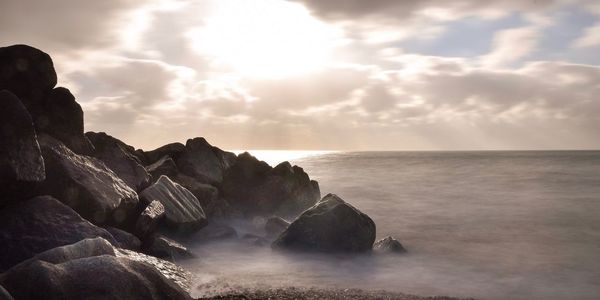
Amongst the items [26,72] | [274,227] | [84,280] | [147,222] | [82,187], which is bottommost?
[274,227]

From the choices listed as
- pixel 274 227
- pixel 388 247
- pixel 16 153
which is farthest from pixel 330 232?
pixel 16 153

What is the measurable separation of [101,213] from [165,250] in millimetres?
1854

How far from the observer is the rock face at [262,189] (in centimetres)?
2055

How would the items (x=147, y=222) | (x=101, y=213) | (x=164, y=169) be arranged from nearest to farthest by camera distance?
(x=101, y=213)
(x=147, y=222)
(x=164, y=169)

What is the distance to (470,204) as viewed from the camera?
31.9m

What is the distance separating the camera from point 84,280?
636 cm

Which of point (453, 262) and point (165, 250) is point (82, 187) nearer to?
point (165, 250)

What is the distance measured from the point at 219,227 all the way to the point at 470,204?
70.8 feet

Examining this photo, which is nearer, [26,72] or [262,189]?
[26,72]

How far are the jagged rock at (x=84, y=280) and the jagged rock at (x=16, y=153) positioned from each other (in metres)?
2.49

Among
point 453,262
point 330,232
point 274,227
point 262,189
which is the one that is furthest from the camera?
point 262,189

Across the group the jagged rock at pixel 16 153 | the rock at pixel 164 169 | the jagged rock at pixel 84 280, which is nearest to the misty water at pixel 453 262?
the jagged rock at pixel 84 280

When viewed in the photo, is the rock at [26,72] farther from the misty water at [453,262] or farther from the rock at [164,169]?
the misty water at [453,262]

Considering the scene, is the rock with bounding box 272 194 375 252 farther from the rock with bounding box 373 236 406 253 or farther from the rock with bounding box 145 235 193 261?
the rock with bounding box 145 235 193 261
